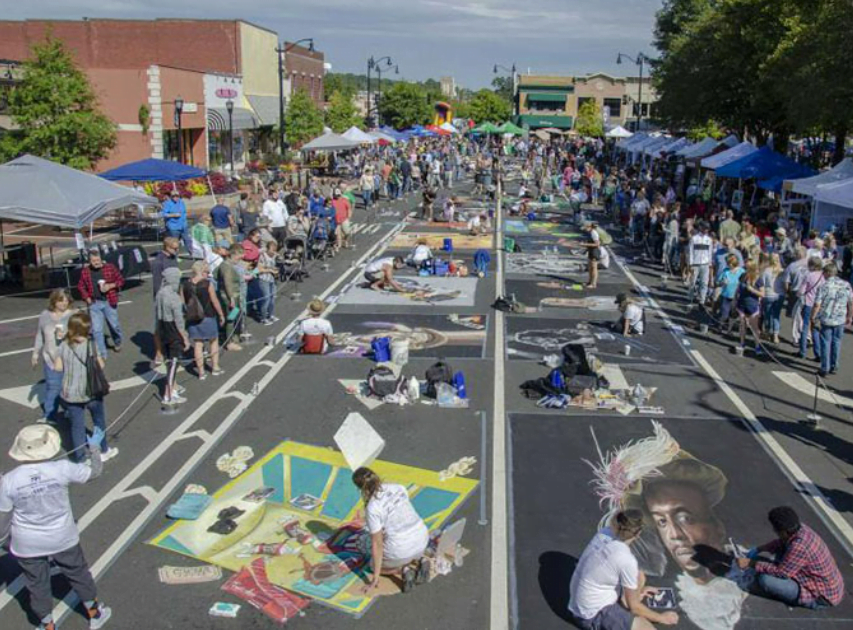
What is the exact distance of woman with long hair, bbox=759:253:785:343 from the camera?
1403 cm

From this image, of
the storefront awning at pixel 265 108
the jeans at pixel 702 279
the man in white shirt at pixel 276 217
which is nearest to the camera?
the jeans at pixel 702 279

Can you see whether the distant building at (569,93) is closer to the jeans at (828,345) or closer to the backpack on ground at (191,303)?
the jeans at (828,345)

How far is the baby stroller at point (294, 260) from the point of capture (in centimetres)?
1902

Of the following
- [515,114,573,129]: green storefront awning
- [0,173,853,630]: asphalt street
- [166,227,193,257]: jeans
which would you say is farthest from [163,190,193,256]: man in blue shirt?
[515,114,573,129]: green storefront awning

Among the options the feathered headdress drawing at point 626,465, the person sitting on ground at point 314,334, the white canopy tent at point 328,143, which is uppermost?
the white canopy tent at point 328,143

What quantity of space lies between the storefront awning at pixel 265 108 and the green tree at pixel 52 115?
27956 millimetres

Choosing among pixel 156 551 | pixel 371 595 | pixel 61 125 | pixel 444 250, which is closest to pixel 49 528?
pixel 156 551

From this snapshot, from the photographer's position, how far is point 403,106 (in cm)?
7862

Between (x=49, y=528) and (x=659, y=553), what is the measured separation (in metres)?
5.21

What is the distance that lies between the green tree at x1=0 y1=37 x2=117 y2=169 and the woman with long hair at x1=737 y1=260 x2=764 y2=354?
2173 centimetres

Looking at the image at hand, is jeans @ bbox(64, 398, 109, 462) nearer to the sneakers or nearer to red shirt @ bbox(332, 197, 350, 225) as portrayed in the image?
the sneakers

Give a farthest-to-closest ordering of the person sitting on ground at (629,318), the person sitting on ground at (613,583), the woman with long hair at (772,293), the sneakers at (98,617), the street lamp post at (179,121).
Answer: the street lamp post at (179,121) < the person sitting on ground at (629,318) < the woman with long hair at (772,293) < the sneakers at (98,617) < the person sitting on ground at (613,583)

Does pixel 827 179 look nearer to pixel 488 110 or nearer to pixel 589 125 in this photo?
pixel 589 125

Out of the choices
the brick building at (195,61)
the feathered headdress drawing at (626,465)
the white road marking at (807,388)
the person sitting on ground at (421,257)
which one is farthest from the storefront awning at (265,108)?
the feathered headdress drawing at (626,465)
